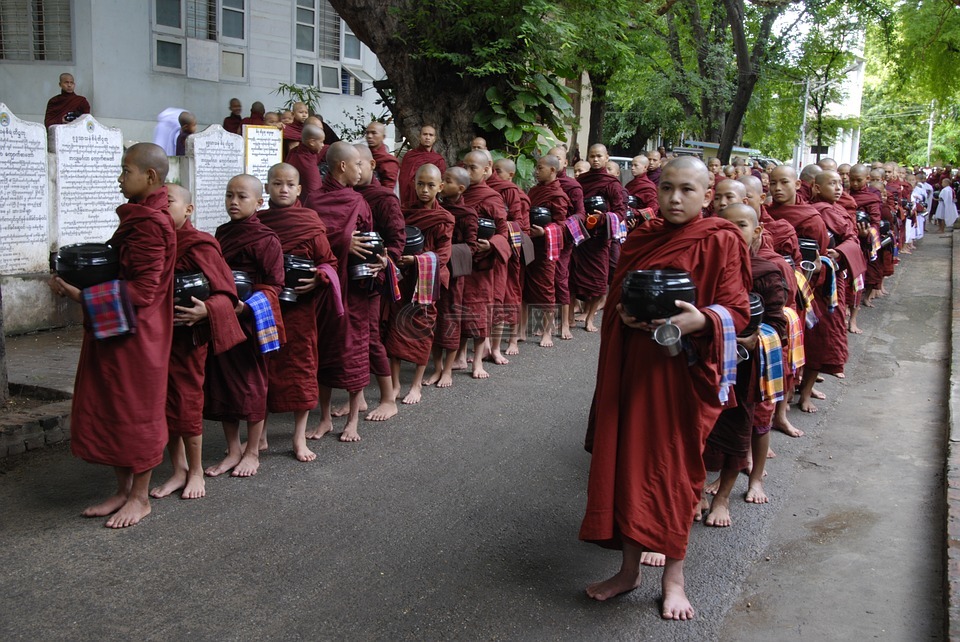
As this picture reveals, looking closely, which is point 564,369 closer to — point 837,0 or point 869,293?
point 869,293

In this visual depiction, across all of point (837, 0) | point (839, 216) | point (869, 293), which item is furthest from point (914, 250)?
point (839, 216)

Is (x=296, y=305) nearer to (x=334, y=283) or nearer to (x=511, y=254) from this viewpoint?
(x=334, y=283)

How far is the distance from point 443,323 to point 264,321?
265cm

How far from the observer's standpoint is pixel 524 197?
8.54m

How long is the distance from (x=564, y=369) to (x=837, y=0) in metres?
13.3

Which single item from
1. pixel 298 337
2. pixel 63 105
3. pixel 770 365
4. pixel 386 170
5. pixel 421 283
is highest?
pixel 63 105

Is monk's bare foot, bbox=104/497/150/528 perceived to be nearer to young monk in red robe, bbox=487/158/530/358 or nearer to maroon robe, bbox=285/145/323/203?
young monk in red robe, bbox=487/158/530/358


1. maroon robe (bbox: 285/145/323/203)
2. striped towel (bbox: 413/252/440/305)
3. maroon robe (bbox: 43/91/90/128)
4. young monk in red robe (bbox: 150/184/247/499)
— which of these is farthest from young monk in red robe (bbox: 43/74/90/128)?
young monk in red robe (bbox: 150/184/247/499)

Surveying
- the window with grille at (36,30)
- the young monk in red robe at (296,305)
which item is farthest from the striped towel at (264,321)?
the window with grille at (36,30)

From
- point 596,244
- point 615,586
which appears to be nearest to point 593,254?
point 596,244

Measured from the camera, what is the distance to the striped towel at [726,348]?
3.56 m

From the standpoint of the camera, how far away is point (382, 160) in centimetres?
870

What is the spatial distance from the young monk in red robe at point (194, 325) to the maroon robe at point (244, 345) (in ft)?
0.87

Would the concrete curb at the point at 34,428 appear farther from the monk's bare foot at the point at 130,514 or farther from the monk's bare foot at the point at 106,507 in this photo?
the monk's bare foot at the point at 130,514
